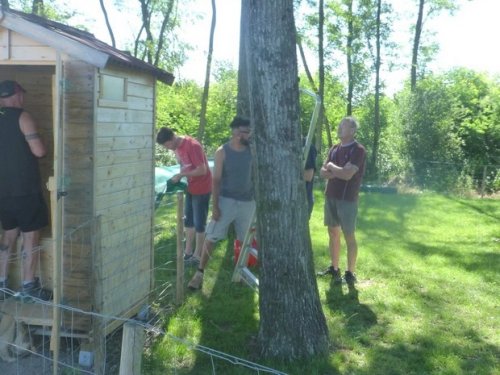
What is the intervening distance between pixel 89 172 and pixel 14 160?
0.90 metres

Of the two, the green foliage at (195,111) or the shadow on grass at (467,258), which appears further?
the green foliage at (195,111)

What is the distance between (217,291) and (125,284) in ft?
4.19

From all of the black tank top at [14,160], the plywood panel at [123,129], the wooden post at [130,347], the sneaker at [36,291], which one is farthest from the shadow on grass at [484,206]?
the wooden post at [130,347]

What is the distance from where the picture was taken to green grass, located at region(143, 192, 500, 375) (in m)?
4.23

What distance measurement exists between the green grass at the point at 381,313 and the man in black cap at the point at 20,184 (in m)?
1.34

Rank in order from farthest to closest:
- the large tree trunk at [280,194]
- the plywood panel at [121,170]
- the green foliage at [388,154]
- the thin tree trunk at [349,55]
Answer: the thin tree trunk at [349,55]
the green foliage at [388,154]
the plywood panel at [121,170]
the large tree trunk at [280,194]

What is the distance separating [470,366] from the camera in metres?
4.19

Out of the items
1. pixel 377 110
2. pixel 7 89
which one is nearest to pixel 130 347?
pixel 7 89

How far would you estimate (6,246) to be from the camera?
5.00 meters

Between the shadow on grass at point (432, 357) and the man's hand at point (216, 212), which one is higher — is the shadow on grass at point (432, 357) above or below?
below

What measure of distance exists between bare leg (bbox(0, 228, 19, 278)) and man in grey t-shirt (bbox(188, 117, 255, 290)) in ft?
5.90

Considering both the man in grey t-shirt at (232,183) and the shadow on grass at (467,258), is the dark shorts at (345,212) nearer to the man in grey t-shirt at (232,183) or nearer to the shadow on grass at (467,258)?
the man in grey t-shirt at (232,183)

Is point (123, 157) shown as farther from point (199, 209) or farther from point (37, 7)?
point (37, 7)

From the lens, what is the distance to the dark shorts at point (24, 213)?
4.73 meters
